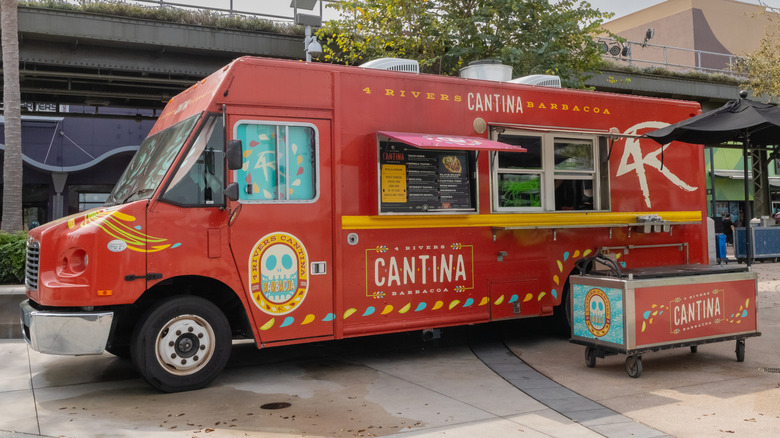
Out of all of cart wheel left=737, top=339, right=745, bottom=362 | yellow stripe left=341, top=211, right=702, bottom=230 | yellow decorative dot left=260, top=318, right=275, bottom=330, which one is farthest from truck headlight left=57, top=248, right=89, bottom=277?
cart wheel left=737, top=339, right=745, bottom=362

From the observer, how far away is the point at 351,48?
15.9 metres

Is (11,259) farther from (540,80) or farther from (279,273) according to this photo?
(540,80)

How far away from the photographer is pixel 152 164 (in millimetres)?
A: 6723

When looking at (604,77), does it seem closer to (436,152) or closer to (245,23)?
(245,23)

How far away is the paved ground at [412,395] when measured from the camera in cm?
516

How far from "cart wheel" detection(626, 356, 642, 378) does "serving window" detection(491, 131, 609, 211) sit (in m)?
2.24

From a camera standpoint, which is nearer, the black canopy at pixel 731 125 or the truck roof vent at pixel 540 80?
the black canopy at pixel 731 125

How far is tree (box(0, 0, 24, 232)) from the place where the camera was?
41.5 ft

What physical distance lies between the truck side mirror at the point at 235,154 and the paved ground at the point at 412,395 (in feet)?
7.04

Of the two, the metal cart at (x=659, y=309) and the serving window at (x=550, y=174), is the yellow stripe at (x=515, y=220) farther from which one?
the metal cart at (x=659, y=309)

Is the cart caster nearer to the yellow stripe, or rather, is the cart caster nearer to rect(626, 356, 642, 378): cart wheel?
rect(626, 356, 642, 378): cart wheel

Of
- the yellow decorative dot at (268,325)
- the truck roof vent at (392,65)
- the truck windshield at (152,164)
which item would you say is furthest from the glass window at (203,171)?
Answer: the truck roof vent at (392,65)

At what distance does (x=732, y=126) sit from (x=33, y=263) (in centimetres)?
751

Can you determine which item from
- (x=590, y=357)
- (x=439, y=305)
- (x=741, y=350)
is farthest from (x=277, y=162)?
(x=741, y=350)
